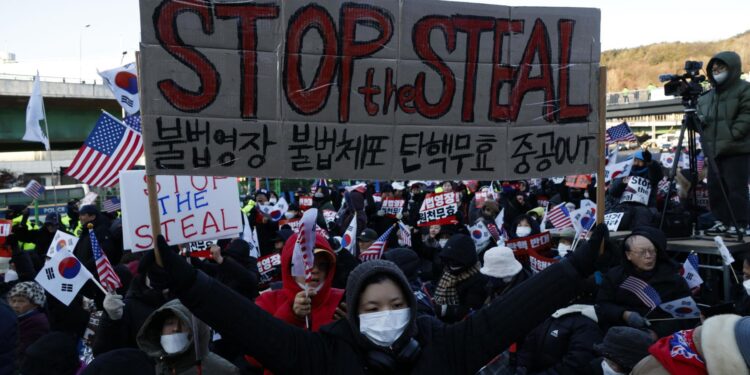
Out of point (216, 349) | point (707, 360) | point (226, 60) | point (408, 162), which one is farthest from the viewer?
point (216, 349)

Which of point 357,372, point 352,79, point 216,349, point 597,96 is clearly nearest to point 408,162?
point 352,79

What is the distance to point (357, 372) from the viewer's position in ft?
7.88

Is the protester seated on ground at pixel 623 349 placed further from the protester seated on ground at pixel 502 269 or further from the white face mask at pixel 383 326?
the white face mask at pixel 383 326

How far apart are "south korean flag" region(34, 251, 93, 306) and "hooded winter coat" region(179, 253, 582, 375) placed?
3.34m

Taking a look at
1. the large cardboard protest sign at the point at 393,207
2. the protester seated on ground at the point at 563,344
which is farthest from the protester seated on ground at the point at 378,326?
the large cardboard protest sign at the point at 393,207

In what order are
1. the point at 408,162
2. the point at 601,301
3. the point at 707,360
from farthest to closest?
the point at 601,301 → the point at 408,162 → the point at 707,360

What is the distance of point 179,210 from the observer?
456cm

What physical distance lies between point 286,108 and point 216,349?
2.54 metres

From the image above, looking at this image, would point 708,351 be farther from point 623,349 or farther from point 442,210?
point 442,210

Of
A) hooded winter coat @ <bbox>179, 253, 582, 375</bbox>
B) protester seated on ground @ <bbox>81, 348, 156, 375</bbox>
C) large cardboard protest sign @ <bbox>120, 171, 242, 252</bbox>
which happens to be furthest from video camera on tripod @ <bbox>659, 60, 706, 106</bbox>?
protester seated on ground @ <bbox>81, 348, 156, 375</bbox>

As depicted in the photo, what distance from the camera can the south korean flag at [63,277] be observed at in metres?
5.21

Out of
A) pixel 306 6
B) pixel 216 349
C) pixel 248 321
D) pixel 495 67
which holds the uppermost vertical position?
pixel 306 6

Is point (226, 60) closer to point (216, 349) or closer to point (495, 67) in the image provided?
point (495, 67)

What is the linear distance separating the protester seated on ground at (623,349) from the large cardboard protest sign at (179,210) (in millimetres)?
2643
